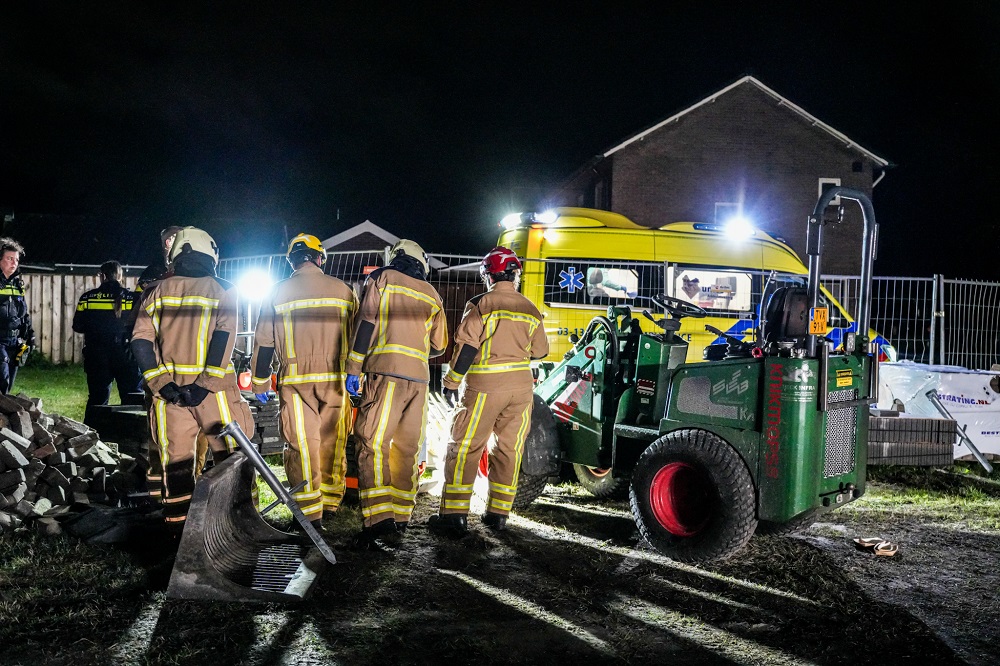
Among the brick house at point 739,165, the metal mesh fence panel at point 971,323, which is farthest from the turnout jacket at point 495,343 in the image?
the brick house at point 739,165

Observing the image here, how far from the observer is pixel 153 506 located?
4.99m

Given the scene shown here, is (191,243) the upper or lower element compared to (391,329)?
upper

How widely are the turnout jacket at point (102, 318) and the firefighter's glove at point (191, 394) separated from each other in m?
3.32

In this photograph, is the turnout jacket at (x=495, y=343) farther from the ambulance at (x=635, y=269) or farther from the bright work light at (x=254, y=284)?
the bright work light at (x=254, y=284)

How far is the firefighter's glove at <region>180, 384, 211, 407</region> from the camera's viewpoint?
4.47 m

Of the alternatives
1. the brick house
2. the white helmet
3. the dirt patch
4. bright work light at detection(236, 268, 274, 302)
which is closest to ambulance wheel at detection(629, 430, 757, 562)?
the dirt patch

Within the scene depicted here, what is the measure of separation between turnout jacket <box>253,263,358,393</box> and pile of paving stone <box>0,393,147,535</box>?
1.59m

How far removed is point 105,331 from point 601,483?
5126mm

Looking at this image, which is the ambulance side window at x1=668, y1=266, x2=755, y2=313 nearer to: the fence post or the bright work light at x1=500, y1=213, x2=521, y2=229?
the bright work light at x1=500, y1=213, x2=521, y2=229

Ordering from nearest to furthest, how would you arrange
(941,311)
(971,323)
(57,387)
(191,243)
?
(191,243) < (941,311) < (971,323) < (57,387)

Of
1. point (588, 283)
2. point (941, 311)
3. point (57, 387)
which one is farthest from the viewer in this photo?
point (57, 387)

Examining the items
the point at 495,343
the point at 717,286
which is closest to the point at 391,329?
Result: the point at 495,343

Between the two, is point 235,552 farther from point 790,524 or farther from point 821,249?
point 821,249

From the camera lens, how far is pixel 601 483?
6.05m
